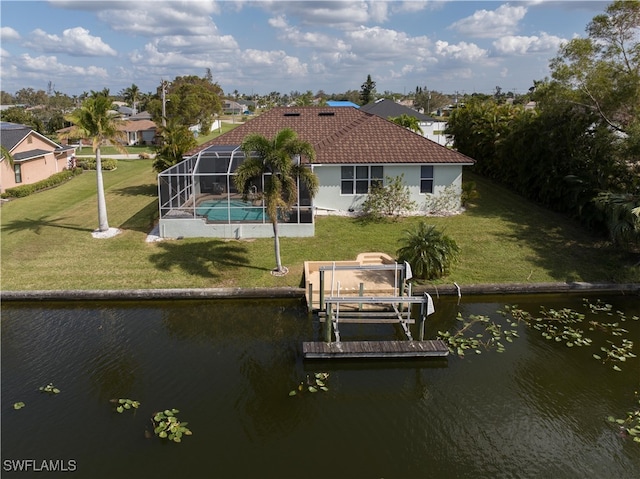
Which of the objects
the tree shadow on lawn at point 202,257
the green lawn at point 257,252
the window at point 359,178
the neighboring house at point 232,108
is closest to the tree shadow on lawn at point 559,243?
the green lawn at point 257,252

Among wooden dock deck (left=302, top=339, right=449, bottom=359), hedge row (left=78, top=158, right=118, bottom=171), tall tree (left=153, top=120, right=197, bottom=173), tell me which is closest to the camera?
wooden dock deck (left=302, top=339, right=449, bottom=359)

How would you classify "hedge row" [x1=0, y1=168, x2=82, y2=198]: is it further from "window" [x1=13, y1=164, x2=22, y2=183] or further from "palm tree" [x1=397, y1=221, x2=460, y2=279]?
"palm tree" [x1=397, y1=221, x2=460, y2=279]

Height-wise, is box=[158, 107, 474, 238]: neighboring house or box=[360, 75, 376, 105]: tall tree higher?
box=[360, 75, 376, 105]: tall tree

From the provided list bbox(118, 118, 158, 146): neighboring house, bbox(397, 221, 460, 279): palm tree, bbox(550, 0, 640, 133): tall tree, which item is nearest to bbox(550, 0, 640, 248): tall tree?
bbox(550, 0, 640, 133): tall tree

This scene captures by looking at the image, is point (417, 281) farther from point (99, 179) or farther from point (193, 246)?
point (99, 179)

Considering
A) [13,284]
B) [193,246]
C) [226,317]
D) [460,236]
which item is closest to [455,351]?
[226,317]

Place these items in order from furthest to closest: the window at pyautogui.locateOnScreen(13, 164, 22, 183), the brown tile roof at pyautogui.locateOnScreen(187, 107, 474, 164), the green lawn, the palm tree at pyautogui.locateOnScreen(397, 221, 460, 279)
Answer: the window at pyautogui.locateOnScreen(13, 164, 22, 183) → the brown tile roof at pyautogui.locateOnScreen(187, 107, 474, 164) → the green lawn → the palm tree at pyautogui.locateOnScreen(397, 221, 460, 279)

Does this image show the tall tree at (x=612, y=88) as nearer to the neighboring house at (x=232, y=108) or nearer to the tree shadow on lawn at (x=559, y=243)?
the tree shadow on lawn at (x=559, y=243)
